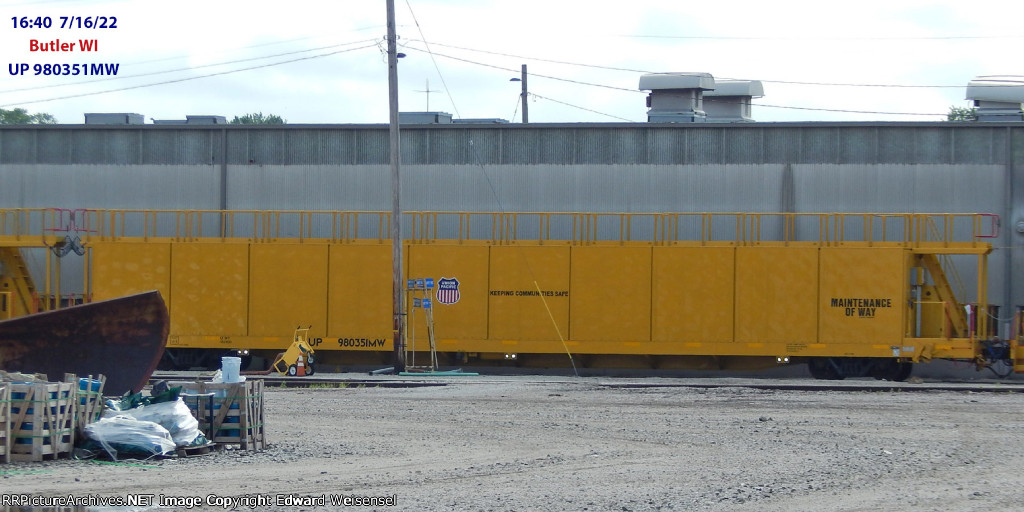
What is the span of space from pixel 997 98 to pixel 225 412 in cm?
2715

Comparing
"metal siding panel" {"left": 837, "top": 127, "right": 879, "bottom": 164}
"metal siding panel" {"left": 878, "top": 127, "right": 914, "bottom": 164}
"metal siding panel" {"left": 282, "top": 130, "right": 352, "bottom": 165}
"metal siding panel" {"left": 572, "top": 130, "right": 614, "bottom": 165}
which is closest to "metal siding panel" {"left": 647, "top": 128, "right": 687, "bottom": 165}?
"metal siding panel" {"left": 572, "top": 130, "right": 614, "bottom": 165}

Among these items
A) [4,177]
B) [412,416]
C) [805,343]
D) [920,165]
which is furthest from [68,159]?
[920,165]

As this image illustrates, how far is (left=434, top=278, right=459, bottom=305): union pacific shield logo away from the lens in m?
26.9

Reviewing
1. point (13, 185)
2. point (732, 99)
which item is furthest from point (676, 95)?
point (13, 185)

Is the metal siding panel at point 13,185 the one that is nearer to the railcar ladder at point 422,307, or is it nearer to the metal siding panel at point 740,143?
the railcar ladder at point 422,307

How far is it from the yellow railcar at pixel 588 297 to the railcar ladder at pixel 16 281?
2.6 inches

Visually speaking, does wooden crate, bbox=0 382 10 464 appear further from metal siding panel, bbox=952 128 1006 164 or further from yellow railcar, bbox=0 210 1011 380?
metal siding panel, bbox=952 128 1006 164

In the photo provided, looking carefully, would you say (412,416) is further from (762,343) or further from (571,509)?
(762,343)

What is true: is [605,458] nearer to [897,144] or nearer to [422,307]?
[422,307]

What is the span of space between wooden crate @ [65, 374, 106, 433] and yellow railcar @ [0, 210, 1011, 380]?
14190 mm

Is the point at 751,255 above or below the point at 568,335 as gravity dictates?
above

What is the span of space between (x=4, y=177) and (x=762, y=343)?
23.5 meters

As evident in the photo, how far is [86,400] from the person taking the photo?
1220 centimetres

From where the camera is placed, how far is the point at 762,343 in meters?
25.9
